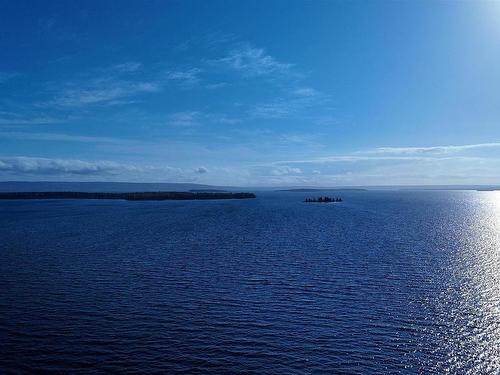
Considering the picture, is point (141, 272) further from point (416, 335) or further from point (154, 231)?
point (154, 231)

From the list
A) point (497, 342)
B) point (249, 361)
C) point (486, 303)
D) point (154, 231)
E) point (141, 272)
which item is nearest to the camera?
point (249, 361)

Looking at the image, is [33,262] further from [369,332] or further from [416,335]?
[416,335]

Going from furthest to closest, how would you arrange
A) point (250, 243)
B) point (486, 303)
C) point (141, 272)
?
point (250, 243) < point (141, 272) < point (486, 303)

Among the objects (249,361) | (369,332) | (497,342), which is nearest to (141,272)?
(249,361)

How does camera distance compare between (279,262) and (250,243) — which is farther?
(250,243)

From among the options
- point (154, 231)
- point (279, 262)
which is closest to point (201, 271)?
point (279, 262)

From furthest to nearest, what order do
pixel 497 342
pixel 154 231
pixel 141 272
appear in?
1. pixel 154 231
2. pixel 141 272
3. pixel 497 342
